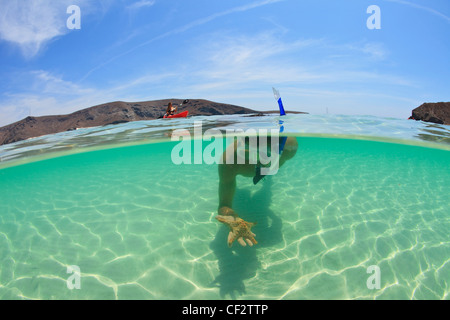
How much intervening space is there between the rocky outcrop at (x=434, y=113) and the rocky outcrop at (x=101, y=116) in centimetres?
1418

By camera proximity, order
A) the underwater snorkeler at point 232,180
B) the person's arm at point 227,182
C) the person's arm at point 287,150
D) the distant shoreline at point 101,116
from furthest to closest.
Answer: the distant shoreline at point 101,116
the person's arm at point 287,150
the person's arm at point 227,182
the underwater snorkeler at point 232,180

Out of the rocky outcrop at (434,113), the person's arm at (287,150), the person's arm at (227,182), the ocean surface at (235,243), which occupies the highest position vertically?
the rocky outcrop at (434,113)

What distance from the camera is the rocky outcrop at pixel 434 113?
13.3m

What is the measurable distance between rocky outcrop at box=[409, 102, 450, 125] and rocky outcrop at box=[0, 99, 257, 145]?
14.2 metres

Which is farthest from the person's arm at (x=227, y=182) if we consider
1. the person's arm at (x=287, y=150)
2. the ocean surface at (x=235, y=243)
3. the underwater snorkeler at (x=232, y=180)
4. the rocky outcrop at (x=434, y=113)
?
the rocky outcrop at (x=434, y=113)

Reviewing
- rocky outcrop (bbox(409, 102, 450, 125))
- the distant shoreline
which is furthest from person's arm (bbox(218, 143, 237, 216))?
rocky outcrop (bbox(409, 102, 450, 125))

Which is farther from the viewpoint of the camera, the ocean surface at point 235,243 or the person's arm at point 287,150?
the person's arm at point 287,150

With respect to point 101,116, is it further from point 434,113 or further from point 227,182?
point 434,113

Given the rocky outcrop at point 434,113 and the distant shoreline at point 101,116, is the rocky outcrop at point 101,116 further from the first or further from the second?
the rocky outcrop at point 434,113

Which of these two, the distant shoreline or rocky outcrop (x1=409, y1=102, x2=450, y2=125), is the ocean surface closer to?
rocky outcrop (x1=409, y1=102, x2=450, y2=125)

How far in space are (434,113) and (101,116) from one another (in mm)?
26567

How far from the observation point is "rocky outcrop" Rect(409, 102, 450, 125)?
1332cm
